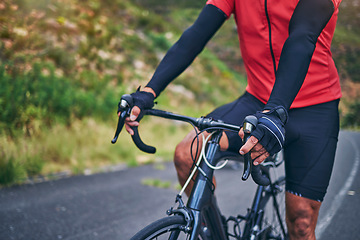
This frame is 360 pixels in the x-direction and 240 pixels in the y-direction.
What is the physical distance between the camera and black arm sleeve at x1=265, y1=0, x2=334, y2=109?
1.38 meters

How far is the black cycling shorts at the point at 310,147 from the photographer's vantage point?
5.78 feet

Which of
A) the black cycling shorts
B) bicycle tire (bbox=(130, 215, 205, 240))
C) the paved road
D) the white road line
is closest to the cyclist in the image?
the black cycling shorts

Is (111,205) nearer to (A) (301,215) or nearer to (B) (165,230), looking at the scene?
(A) (301,215)

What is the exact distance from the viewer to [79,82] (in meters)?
8.53

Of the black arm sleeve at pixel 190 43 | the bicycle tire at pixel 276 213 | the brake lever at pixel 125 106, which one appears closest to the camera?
the brake lever at pixel 125 106

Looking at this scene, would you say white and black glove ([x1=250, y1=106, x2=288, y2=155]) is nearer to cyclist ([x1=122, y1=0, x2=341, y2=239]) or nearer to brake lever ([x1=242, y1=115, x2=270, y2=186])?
brake lever ([x1=242, y1=115, x2=270, y2=186])

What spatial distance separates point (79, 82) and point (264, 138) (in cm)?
796

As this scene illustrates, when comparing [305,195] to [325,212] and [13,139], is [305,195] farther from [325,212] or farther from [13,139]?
[13,139]

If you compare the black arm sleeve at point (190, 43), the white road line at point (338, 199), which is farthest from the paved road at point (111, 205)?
the black arm sleeve at point (190, 43)

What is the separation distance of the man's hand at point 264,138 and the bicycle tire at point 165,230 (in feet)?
1.41

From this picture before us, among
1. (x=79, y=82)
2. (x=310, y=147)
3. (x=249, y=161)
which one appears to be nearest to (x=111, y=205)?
(x=310, y=147)

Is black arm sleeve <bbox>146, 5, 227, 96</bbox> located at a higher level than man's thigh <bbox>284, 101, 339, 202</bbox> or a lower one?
higher

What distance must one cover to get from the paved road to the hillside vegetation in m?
0.67

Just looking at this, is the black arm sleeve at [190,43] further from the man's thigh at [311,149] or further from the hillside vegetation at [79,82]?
the man's thigh at [311,149]
